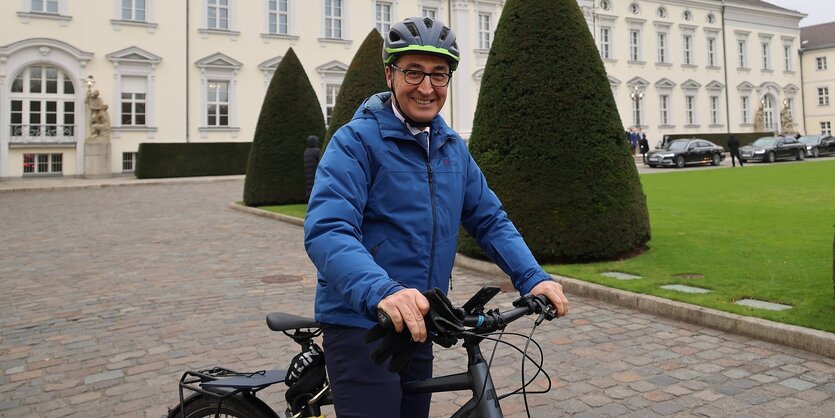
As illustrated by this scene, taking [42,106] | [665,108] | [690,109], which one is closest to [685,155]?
[665,108]

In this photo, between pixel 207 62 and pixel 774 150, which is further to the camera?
pixel 774 150

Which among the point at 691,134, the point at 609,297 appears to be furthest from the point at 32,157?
the point at 691,134

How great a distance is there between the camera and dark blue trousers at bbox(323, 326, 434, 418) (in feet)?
6.61

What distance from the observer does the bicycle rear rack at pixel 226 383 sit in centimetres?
243

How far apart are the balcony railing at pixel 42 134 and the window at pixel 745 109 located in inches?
1850

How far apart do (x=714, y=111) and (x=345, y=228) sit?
171 ft

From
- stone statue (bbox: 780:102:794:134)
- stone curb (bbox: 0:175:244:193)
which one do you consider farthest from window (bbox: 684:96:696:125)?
stone curb (bbox: 0:175:244:193)

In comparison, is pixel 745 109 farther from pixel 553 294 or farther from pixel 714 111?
pixel 553 294

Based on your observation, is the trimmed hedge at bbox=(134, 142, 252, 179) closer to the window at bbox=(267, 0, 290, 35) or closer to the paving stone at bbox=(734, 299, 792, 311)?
the window at bbox=(267, 0, 290, 35)

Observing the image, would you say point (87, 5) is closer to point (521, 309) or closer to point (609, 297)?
point (609, 297)

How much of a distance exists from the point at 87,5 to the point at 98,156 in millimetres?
7011

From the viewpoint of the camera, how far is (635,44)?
44.9 metres

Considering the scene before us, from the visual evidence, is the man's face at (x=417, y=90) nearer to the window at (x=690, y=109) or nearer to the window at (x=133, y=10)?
the window at (x=133, y=10)

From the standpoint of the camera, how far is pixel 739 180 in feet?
67.9
